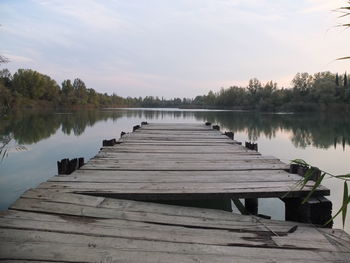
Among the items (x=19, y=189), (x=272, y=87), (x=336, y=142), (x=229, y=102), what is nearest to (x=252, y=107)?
(x=272, y=87)

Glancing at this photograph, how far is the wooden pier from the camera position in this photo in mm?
1502

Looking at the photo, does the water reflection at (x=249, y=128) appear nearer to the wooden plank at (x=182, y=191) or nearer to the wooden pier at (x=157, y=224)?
the wooden plank at (x=182, y=191)

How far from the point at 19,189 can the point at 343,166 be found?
353 inches

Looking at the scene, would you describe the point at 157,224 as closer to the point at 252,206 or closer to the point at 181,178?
the point at 181,178

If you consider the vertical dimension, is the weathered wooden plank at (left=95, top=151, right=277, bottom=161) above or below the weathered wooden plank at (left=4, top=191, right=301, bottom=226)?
above

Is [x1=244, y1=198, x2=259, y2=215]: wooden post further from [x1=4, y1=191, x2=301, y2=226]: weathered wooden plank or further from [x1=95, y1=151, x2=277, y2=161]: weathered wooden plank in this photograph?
[x1=4, y1=191, x2=301, y2=226]: weathered wooden plank

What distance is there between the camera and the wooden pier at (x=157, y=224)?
1502mm

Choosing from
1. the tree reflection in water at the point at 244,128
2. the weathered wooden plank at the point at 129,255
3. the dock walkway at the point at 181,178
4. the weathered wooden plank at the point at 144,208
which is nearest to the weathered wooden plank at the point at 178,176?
the dock walkway at the point at 181,178

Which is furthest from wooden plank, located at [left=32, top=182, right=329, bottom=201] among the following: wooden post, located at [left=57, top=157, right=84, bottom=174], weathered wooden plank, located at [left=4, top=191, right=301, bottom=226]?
wooden post, located at [left=57, top=157, right=84, bottom=174]

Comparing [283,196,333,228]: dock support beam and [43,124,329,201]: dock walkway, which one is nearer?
[283,196,333,228]: dock support beam

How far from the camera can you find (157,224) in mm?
1876

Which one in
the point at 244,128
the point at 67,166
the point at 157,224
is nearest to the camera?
the point at 157,224

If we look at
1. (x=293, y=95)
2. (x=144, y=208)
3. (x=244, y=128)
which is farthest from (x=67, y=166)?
(x=293, y=95)

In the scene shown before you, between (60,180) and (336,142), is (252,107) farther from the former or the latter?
Result: (60,180)
